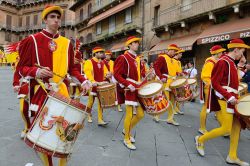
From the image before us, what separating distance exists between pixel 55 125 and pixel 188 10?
16.2 meters

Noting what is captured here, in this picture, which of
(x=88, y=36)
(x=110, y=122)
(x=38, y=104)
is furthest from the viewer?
(x=88, y=36)

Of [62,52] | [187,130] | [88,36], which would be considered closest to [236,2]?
[187,130]

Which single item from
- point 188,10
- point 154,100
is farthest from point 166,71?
point 188,10

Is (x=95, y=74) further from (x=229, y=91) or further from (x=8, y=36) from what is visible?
(x=8, y=36)

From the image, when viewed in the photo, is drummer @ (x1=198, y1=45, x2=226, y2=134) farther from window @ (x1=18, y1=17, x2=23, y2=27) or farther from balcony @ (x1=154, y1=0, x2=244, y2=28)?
window @ (x1=18, y1=17, x2=23, y2=27)

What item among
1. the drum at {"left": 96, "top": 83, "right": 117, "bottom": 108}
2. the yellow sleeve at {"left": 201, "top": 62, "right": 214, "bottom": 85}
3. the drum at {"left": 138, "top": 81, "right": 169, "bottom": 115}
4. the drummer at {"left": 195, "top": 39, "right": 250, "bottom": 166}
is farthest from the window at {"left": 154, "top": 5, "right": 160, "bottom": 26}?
the drummer at {"left": 195, "top": 39, "right": 250, "bottom": 166}

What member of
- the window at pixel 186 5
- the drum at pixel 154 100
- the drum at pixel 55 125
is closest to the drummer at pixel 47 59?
the drum at pixel 55 125

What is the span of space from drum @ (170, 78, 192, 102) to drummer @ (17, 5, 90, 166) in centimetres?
379

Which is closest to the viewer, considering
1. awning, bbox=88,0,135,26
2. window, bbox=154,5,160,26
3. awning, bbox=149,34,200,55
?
awning, bbox=149,34,200,55

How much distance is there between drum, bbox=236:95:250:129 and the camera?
405 cm

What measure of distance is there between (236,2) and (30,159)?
41.1 feet

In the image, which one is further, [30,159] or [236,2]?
[236,2]

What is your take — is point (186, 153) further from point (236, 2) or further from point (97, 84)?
point (236, 2)

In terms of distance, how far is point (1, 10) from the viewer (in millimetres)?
55312
